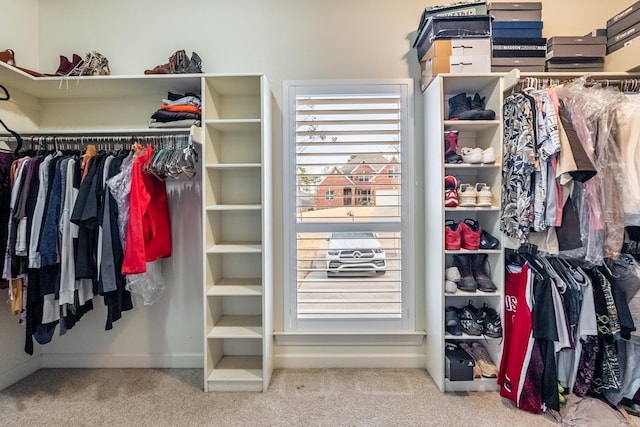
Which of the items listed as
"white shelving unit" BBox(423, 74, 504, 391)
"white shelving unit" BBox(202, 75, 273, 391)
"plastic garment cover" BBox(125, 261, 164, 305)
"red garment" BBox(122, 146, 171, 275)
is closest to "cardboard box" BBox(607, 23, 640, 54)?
"white shelving unit" BBox(423, 74, 504, 391)

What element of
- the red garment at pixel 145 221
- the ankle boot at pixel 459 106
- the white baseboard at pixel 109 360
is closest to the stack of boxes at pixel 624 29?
the ankle boot at pixel 459 106

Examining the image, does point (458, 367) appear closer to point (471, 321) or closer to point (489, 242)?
point (471, 321)

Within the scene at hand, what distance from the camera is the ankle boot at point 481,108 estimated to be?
1.85 metres

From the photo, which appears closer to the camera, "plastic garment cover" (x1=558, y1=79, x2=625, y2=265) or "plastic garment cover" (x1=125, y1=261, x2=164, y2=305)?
"plastic garment cover" (x1=558, y1=79, x2=625, y2=265)

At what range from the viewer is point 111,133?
1.87m

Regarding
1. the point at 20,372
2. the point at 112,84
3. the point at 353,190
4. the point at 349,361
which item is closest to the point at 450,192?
the point at 353,190

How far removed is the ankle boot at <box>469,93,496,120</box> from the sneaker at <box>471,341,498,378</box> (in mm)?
1517

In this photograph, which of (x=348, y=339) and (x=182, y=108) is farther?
(x=348, y=339)

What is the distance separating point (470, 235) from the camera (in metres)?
1.88

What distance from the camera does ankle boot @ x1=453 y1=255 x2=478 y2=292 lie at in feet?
6.25

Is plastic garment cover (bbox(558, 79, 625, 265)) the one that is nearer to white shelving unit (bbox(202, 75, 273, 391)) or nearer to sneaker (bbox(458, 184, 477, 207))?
sneaker (bbox(458, 184, 477, 207))

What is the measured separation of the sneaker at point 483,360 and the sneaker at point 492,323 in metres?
0.23

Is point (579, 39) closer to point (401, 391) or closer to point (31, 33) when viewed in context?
point (401, 391)

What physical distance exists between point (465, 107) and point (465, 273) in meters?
1.09
